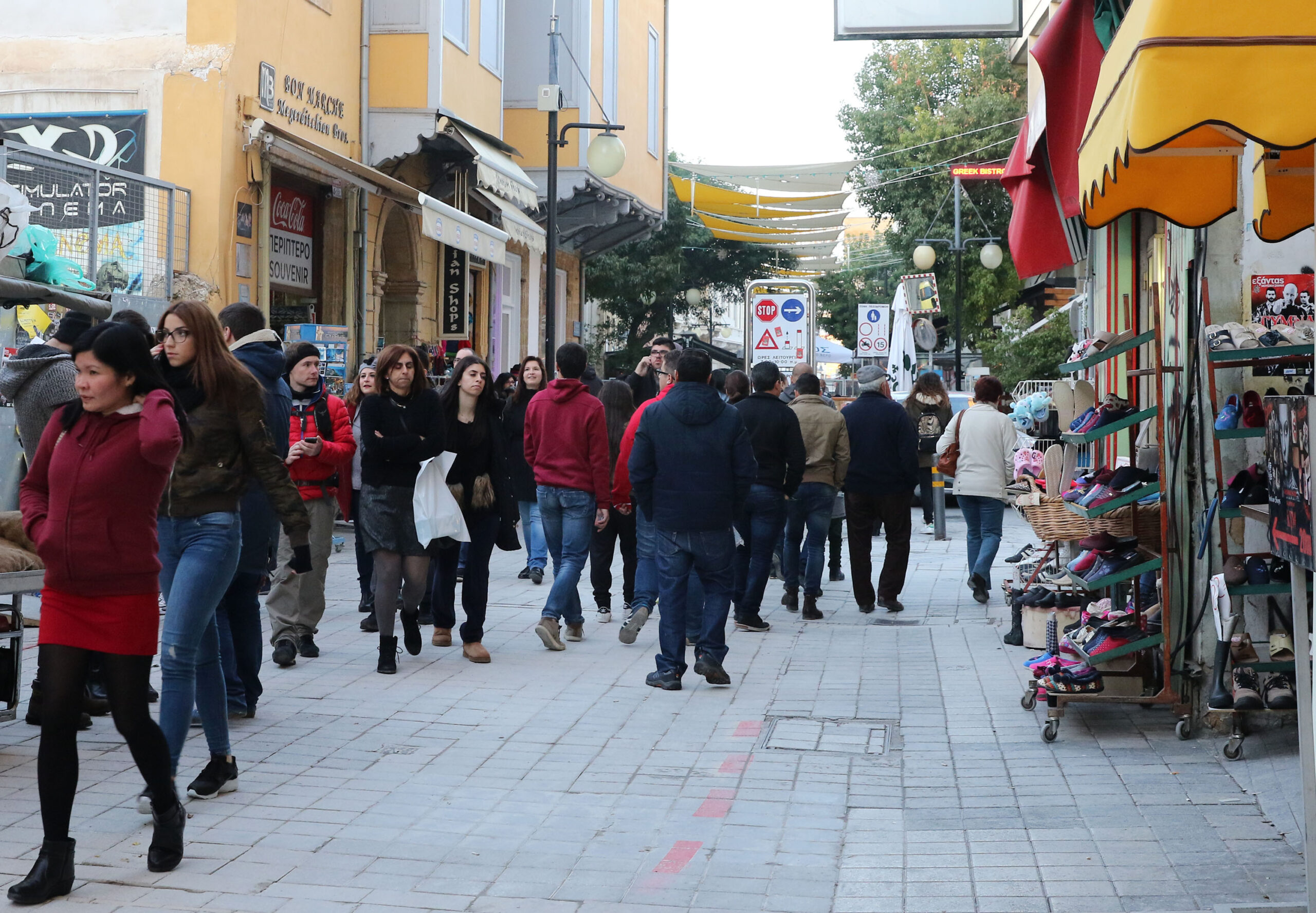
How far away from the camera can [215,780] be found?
5.65 metres

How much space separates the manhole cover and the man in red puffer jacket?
2993 millimetres

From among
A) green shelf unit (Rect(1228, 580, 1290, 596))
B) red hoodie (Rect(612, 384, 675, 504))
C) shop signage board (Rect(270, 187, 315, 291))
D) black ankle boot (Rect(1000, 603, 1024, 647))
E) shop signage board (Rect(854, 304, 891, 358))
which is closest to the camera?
green shelf unit (Rect(1228, 580, 1290, 596))

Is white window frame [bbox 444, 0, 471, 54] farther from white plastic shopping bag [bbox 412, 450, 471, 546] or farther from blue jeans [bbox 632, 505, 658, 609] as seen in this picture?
white plastic shopping bag [bbox 412, 450, 471, 546]

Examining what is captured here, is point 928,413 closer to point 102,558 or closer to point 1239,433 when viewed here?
point 1239,433

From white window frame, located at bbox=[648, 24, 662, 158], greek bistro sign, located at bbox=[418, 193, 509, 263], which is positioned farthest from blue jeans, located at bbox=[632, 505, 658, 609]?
white window frame, located at bbox=[648, 24, 662, 158]

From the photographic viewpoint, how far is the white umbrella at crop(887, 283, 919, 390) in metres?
23.8

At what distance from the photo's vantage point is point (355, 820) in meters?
5.45

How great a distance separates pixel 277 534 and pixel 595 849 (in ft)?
10.8

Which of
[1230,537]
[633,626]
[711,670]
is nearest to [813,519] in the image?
[633,626]

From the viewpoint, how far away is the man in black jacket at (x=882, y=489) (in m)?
11.6

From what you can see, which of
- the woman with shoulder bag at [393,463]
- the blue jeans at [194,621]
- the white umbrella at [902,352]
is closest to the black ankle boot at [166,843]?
the blue jeans at [194,621]

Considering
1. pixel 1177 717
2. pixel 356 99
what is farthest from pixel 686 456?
pixel 356 99

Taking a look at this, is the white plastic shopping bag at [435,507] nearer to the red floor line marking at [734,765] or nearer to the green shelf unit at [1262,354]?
the red floor line marking at [734,765]

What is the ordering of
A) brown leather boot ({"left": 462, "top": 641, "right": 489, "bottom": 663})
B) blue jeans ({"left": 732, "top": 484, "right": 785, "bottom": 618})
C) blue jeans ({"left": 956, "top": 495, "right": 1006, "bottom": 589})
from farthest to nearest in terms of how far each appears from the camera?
blue jeans ({"left": 956, "top": 495, "right": 1006, "bottom": 589}) → blue jeans ({"left": 732, "top": 484, "right": 785, "bottom": 618}) → brown leather boot ({"left": 462, "top": 641, "right": 489, "bottom": 663})
